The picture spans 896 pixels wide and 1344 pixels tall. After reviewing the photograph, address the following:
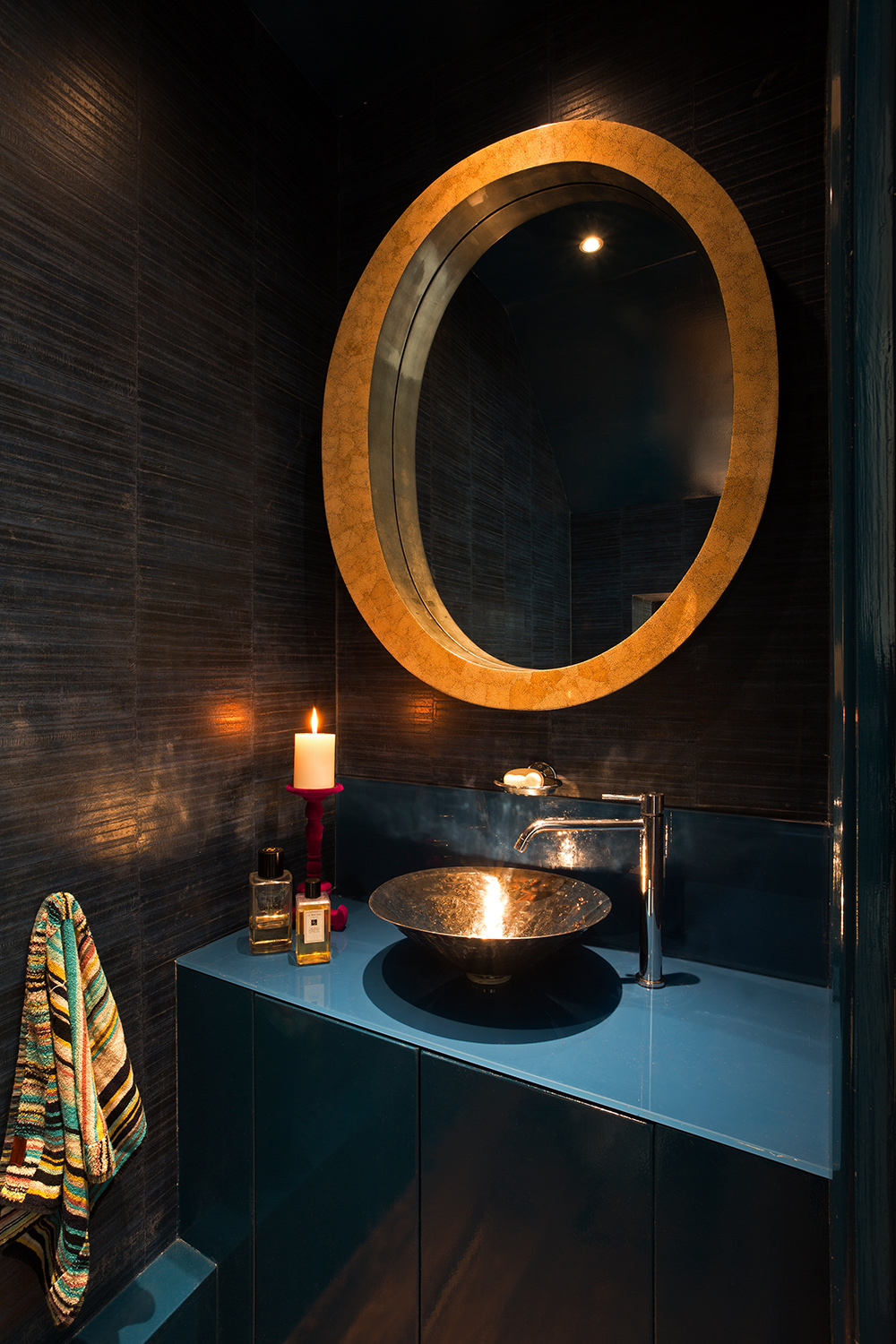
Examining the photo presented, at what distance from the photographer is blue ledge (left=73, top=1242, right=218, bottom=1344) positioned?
0.92 m

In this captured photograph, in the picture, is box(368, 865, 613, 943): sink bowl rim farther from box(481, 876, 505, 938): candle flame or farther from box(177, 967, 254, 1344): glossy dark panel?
box(177, 967, 254, 1344): glossy dark panel

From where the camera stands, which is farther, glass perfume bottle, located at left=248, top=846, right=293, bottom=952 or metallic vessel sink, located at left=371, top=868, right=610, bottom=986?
glass perfume bottle, located at left=248, top=846, right=293, bottom=952

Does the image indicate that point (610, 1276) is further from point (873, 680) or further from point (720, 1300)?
point (873, 680)

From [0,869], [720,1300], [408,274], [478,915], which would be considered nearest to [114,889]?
[0,869]

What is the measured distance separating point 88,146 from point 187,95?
0.83 feet

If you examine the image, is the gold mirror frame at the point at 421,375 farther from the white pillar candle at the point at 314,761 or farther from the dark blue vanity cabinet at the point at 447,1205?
the dark blue vanity cabinet at the point at 447,1205

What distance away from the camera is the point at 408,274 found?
121 centimetres

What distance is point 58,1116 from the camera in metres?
0.82

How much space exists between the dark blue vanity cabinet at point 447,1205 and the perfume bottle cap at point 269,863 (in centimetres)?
17

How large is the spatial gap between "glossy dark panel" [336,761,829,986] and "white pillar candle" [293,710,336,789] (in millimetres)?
170

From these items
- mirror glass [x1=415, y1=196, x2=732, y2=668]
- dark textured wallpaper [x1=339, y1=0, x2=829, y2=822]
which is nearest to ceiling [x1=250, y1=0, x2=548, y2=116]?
dark textured wallpaper [x1=339, y1=0, x2=829, y2=822]

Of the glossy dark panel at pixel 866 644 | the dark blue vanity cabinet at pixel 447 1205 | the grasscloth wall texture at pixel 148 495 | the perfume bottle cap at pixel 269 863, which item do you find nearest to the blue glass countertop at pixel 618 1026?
the dark blue vanity cabinet at pixel 447 1205

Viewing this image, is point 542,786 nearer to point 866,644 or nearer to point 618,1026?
point 618,1026

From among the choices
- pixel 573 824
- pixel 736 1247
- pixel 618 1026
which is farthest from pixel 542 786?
pixel 736 1247
